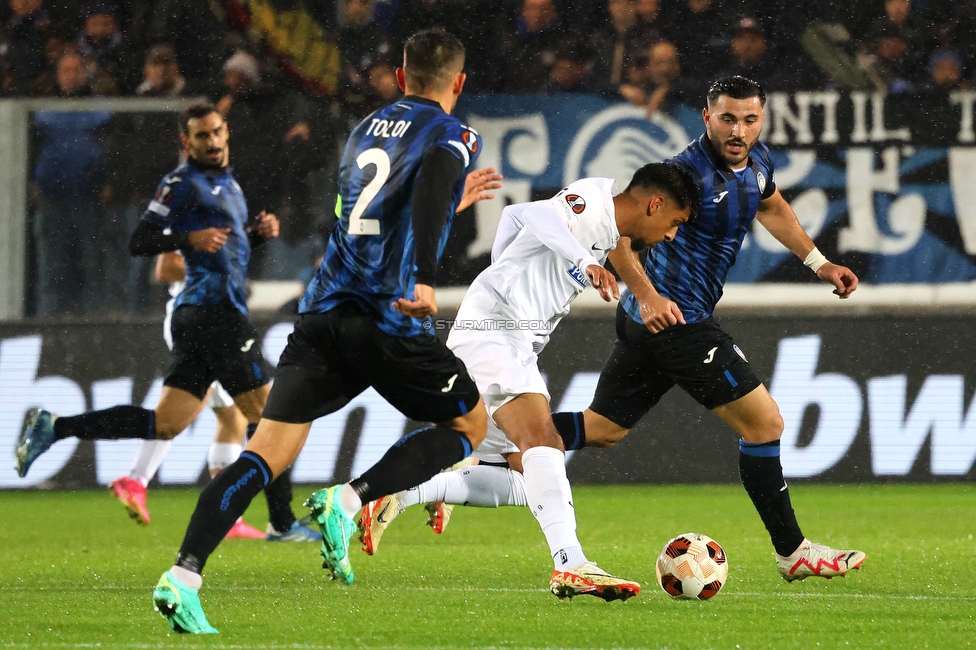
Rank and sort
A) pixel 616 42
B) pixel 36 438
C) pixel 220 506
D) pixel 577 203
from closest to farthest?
1. pixel 220 506
2. pixel 577 203
3. pixel 36 438
4. pixel 616 42

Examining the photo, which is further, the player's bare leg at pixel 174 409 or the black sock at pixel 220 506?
the player's bare leg at pixel 174 409

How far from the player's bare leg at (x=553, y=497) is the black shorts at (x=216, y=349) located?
231 centimetres

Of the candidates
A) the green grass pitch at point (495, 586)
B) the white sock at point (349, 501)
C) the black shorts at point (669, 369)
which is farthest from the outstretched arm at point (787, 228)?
the white sock at point (349, 501)

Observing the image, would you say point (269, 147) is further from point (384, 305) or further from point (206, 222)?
point (384, 305)

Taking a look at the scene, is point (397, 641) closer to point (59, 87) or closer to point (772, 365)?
point (772, 365)

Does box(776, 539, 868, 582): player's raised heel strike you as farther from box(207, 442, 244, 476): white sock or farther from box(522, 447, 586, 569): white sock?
box(207, 442, 244, 476): white sock

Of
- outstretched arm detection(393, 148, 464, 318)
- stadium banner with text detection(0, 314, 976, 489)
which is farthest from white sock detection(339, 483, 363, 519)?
stadium banner with text detection(0, 314, 976, 489)

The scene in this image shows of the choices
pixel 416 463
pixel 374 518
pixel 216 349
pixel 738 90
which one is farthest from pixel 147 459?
pixel 738 90

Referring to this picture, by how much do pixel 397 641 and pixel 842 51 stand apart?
24.3 ft

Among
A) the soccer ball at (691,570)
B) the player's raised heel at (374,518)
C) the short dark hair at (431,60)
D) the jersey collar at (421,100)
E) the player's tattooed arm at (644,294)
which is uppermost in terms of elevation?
the short dark hair at (431,60)

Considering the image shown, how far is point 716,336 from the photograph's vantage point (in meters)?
5.43

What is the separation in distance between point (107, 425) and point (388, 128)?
11.2ft

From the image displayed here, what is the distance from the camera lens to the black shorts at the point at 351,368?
13.7 ft

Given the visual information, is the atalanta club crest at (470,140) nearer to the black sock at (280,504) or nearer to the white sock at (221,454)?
the black sock at (280,504)
